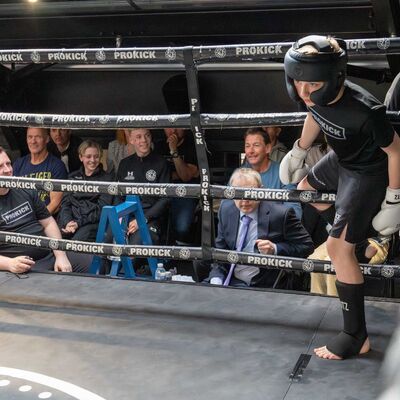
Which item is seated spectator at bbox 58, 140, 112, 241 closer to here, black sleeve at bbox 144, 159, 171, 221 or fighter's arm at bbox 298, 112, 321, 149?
black sleeve at bbox 144, 159, 171, 221

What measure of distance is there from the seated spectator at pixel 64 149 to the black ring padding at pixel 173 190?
7.46 ft

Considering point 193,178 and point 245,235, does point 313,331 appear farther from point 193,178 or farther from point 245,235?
point 193,178

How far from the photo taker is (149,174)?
4188 millimetres

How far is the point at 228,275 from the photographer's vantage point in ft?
10.2

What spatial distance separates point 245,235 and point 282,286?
38 cm

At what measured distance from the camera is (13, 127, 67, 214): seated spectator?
14.5 ft

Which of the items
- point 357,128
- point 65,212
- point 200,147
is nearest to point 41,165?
point 65,212

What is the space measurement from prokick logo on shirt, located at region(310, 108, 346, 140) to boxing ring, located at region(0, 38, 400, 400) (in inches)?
9.7

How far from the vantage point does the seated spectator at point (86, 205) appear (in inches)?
167

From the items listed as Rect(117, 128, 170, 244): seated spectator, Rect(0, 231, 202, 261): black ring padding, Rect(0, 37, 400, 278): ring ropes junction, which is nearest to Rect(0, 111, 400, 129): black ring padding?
Rect(0, 37, 400, 278): ring ropes junction

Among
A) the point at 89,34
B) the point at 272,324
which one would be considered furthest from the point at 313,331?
the point at 89,34

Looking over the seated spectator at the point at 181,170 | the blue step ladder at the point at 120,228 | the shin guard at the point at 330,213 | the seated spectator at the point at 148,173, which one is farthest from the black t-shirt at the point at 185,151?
the shin guard at the point at 330,213

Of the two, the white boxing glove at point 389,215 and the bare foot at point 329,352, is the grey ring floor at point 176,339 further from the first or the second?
the white boxing glove at point 389,215

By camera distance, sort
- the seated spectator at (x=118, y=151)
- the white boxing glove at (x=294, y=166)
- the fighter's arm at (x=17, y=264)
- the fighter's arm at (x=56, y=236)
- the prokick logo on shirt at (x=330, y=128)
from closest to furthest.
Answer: the prokick logo on shirt at (x=330, y=128) < the white boxing glove at (x=294, y=166) < the fighter's arm at (x=17, y=264) < the fighter's arm at (x=56, y=236) < the seated spectator at (x=118, y=151)
